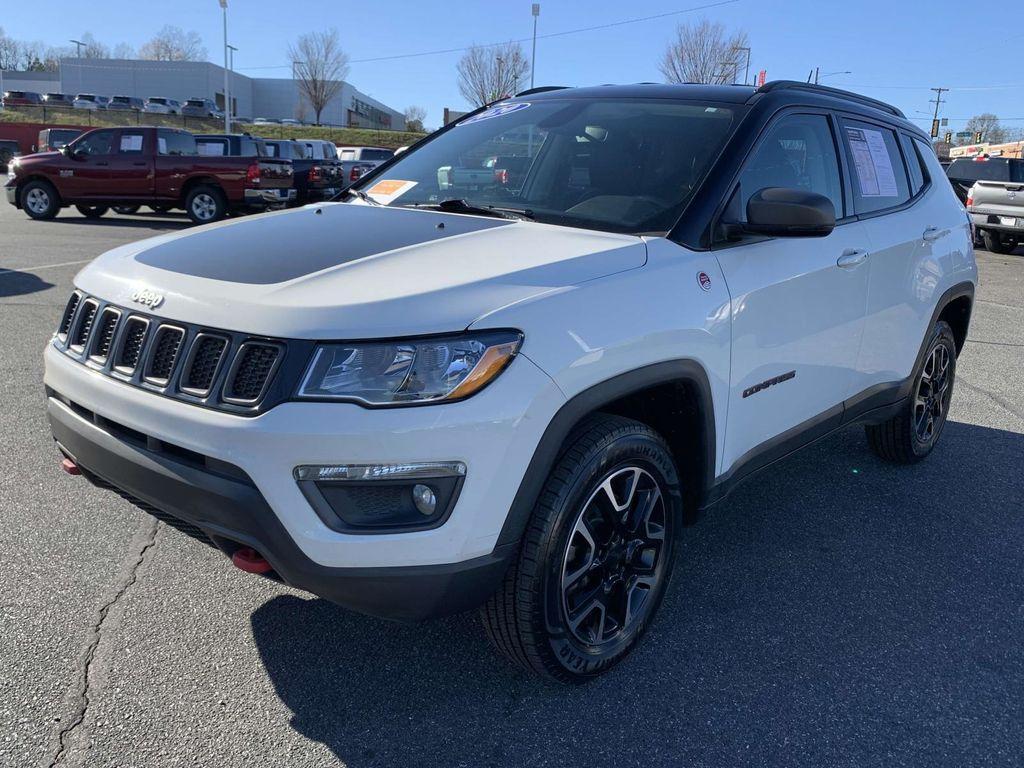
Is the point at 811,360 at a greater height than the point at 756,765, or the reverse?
the point at 811,360

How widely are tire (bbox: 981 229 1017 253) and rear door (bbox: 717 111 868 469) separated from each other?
15749 millimetres

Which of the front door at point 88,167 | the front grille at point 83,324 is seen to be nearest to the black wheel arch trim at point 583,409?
the front grille at point 83,324

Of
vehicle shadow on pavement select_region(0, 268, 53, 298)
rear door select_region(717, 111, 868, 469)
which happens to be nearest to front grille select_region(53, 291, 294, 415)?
rear door select_region(717, 111, 868, 469)

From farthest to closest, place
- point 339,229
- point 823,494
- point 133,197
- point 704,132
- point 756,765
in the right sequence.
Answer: point 133,197 < point 823,494 < point 704,132 < point 339,229 < point 756,765

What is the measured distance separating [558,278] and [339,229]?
92 cm

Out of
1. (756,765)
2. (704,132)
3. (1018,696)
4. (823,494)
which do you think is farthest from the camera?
(823,494)

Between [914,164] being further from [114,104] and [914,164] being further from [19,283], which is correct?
[114,104]

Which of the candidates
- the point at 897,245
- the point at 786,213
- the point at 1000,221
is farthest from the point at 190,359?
the point at 1000,221

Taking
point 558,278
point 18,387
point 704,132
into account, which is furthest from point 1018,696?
point 18,387

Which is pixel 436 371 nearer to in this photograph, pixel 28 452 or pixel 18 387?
pixel 28 452

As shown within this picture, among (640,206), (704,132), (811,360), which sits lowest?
(811,360)

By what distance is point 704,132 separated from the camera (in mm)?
3225

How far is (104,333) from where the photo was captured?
2621 millimetres

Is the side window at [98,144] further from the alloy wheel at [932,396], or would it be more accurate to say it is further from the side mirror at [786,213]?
the side mirror at [786,213]
